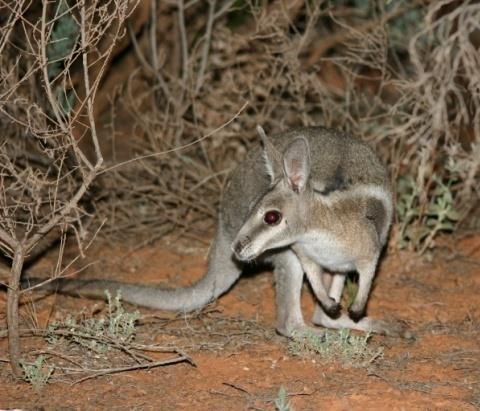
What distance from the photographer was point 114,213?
791cm

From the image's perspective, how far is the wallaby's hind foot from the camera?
6109 millimetres

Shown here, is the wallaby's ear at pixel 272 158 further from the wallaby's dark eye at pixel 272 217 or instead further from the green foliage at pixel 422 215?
the green foliage at pixel 422 215

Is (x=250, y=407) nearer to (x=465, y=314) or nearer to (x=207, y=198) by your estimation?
(x=465, y=314)

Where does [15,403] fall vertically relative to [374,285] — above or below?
below

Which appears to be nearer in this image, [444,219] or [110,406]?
[110,406]

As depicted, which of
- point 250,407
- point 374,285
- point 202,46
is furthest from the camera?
point 202,46

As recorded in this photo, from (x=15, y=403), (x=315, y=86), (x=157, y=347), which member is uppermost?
(x=315, y=86)

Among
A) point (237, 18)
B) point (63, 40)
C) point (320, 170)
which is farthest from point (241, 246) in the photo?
point (237, 18)

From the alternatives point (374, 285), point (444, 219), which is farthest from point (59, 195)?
point (444, 219)

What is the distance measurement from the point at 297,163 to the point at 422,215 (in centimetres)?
216

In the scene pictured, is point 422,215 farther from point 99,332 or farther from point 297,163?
point 99,332

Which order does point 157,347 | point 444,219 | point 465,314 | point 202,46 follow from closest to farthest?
point 157,347
point 465,314
point 444,219
point 202,46

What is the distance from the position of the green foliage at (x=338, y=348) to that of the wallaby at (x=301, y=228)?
41 cm

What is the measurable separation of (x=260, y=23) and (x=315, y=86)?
0.74 m
